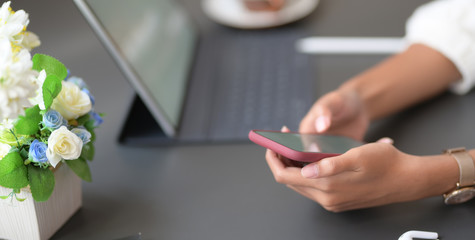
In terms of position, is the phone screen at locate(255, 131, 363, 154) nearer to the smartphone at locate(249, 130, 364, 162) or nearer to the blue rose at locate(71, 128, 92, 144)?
the smartphone at locate(249, 130, 364, 162)

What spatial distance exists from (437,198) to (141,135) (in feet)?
1.54

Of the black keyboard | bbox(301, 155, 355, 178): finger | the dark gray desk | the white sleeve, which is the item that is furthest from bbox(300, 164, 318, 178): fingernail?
the white sleeve

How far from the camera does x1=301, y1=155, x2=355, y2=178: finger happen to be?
23.7 inches

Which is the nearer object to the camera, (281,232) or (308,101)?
(281,232)

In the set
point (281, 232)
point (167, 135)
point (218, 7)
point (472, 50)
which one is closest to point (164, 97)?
point (167, 135)

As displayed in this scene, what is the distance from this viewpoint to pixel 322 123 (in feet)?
2.56

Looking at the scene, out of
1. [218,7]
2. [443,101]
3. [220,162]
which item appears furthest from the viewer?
[218,7]

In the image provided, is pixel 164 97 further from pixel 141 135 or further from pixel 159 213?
pixel 159 213

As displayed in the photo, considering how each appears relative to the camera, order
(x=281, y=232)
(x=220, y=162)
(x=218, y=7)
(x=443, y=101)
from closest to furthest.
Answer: (x=281, y=232) < (x=220, y=162) < (x=443, y=101) < (x=218, y=7)

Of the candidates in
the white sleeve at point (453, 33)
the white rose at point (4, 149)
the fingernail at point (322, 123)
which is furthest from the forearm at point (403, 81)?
the white rose at point (4, 149)

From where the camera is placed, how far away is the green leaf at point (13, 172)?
1.96 feet

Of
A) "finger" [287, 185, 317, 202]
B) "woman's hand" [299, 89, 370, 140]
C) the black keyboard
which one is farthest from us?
the black keyboard

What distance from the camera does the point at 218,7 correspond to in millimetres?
1251

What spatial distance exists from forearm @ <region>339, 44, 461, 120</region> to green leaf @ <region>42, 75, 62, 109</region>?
48cm
